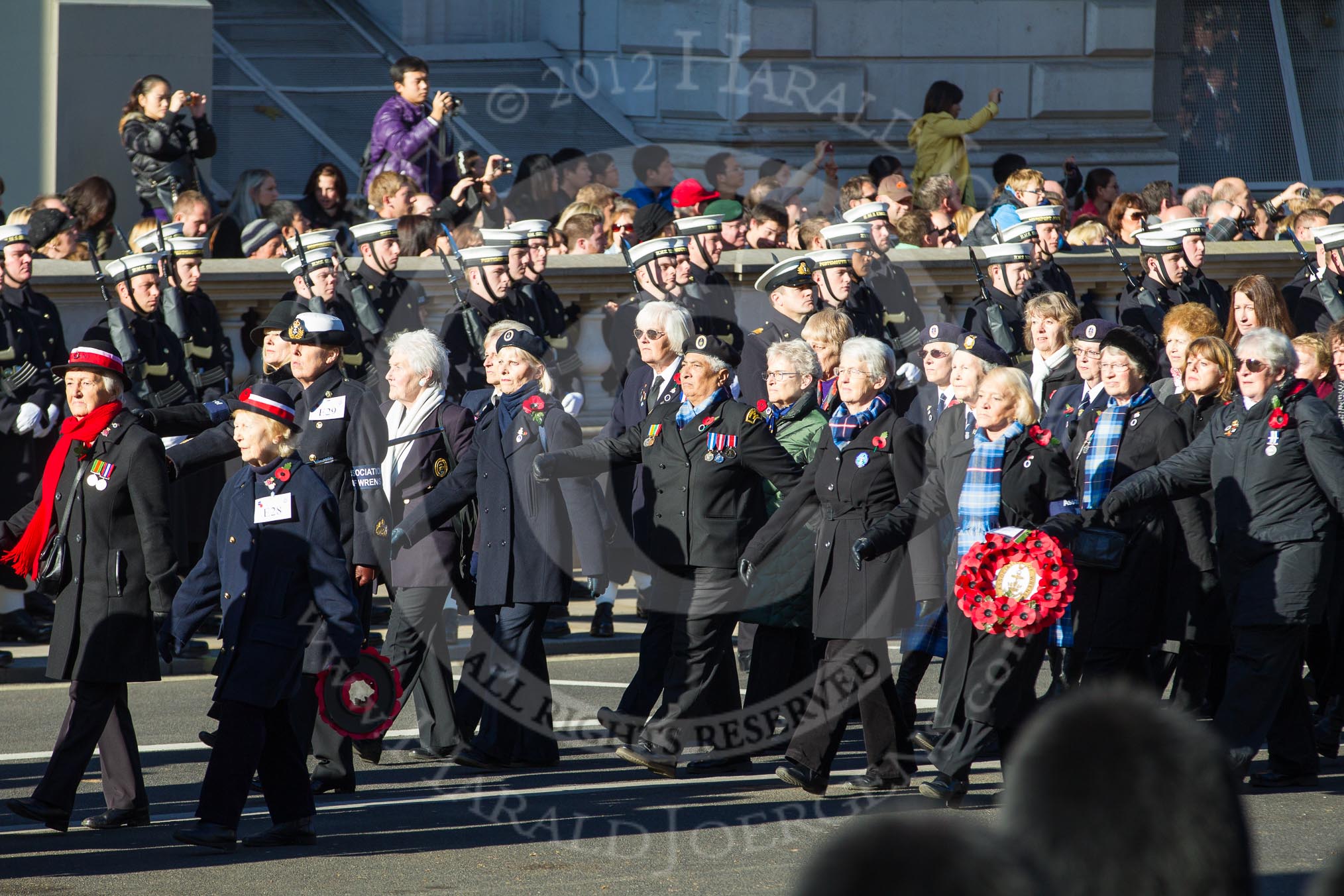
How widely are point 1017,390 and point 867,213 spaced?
5795 millimetres

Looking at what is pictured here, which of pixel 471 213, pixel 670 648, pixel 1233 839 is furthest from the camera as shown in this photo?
pixel 471 213

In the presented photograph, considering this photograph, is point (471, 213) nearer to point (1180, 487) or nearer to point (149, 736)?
point (149, 736)

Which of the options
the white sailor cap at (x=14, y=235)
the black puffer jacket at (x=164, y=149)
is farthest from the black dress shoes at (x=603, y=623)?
the black puffer jacket at (x=164, y=149)

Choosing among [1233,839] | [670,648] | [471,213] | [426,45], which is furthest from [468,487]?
[426,45]

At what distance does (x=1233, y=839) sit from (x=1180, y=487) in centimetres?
600

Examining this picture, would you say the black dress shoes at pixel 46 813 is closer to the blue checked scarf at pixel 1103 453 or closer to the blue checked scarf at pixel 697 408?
the blue checked scarf at pixel 697 408

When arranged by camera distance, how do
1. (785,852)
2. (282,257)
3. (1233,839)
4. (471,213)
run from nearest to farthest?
(1233,839) < (785,852) < (282,257) < (471,213)

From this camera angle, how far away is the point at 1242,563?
25.8 ft

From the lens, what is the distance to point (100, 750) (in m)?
7.15

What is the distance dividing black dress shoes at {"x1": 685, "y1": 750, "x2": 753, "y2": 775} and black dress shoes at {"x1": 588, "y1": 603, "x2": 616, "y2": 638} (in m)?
3.06

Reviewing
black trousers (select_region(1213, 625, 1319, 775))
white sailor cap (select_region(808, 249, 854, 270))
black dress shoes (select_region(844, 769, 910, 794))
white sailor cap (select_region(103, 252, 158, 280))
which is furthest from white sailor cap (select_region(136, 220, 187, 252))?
black trousers (select_region(1213, 625, 1319, 775))

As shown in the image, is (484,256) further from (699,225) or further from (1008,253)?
(1008,253)

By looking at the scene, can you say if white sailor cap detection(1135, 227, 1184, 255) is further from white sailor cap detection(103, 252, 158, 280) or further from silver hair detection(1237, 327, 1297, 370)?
white sailor cap detection(103, 252, 158, 280)

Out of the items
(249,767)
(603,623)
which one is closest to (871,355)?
(249,767)
